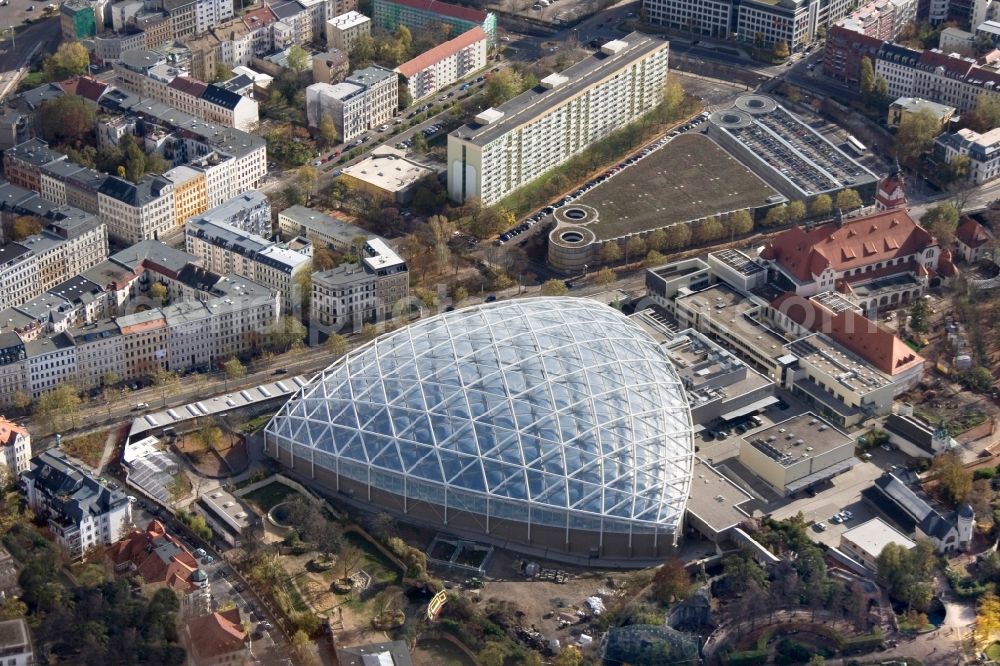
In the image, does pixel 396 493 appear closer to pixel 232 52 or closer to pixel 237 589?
pixel 237 589

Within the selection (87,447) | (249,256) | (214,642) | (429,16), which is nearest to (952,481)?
(214,642)

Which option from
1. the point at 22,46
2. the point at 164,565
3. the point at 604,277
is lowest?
the point at 604,277

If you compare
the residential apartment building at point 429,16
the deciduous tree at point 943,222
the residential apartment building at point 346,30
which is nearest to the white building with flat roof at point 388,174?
the residential apartment building at point 346,30

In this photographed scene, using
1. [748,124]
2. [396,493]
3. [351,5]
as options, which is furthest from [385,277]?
[351,5]

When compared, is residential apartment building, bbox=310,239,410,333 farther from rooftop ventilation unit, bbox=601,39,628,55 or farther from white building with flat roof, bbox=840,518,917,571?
white building with flat roof, bbox=840,518,917,571

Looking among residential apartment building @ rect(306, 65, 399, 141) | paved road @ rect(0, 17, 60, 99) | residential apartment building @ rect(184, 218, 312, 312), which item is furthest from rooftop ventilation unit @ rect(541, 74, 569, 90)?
paved road @ rect(0, 17, 60, 99)

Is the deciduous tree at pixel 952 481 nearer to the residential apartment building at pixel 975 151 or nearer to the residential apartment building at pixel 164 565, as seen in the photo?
the residential apartment building at pixel 975 151

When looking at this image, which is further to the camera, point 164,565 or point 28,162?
point 28,162

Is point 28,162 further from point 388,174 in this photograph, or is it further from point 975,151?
point 975,151
